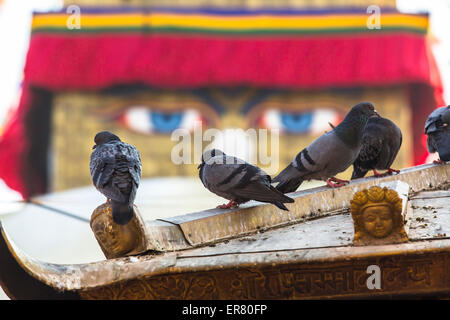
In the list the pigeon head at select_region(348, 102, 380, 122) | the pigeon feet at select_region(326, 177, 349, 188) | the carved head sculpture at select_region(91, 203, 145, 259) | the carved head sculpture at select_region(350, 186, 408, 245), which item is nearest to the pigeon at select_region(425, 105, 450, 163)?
the pigeon head at select_region(348, 102, 380, 122)

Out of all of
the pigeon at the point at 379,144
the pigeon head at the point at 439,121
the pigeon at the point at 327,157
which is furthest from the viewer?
the pigeon head at the point at 439,121

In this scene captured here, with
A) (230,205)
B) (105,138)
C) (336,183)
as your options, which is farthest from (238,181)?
(336,183)

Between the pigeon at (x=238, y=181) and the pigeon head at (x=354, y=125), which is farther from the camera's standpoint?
the pigeon head at (x=354, y=125)

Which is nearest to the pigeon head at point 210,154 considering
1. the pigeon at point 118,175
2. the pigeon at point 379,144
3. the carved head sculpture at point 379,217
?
the pigeon at point 118,175

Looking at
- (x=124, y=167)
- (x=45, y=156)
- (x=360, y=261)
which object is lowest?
(x=360, y=261)

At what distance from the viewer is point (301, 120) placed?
9.77 m

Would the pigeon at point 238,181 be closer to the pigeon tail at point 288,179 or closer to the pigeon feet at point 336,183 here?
the pigeon tail at point 288,179

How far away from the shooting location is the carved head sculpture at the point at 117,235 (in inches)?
111

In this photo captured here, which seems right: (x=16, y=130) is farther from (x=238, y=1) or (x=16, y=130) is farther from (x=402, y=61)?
(x=402, y=61)

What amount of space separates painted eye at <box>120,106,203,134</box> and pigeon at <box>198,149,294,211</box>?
6.47 m

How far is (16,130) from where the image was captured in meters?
9.68
